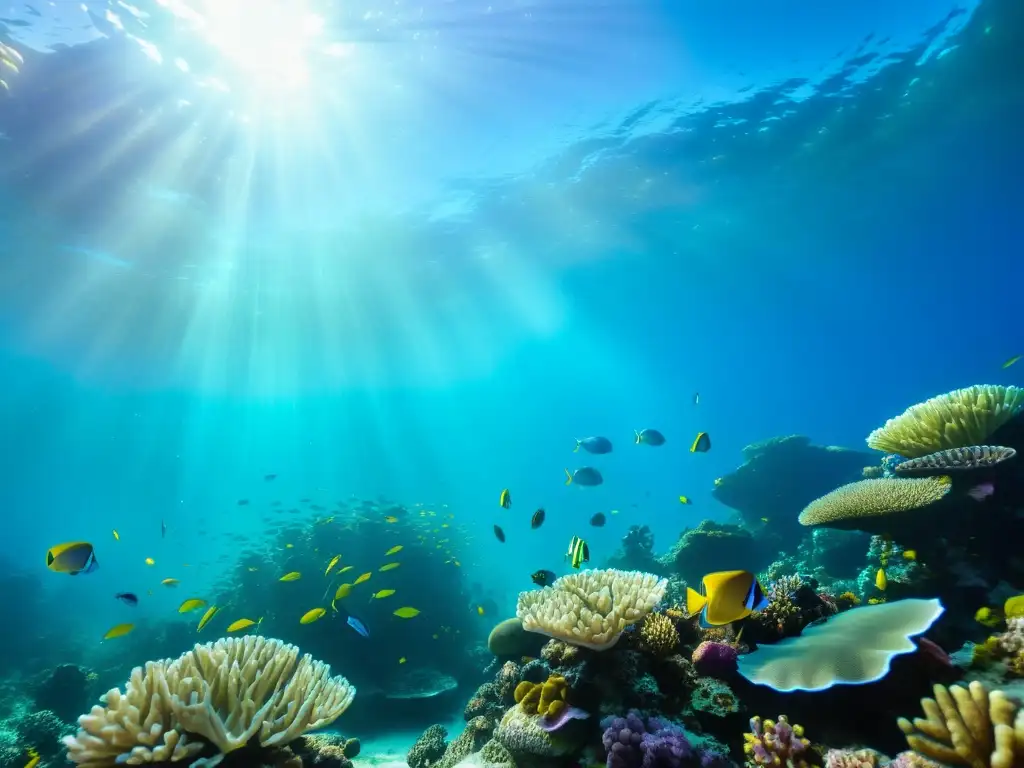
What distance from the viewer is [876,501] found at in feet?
14.6

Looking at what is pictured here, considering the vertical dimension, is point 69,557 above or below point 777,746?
above

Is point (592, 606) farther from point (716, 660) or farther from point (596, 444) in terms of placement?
point (596, 444)

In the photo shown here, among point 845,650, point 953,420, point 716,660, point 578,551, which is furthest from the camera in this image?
point 578,551

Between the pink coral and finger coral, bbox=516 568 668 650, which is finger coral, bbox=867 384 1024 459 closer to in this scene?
the pink coral

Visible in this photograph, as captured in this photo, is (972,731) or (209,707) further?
(209,707)

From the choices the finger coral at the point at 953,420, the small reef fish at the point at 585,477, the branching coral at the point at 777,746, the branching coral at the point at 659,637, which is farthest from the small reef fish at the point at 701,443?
the branching coral at the point at 777,746

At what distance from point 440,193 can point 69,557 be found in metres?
22.4

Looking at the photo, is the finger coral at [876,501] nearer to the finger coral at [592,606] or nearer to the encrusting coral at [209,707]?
the finger coral at [592,606]

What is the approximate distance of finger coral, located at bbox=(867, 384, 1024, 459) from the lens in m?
4.96

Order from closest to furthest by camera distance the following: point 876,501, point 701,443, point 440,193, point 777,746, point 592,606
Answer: point 777,746 → point 592,606 → point 876,501 → point 701,443 → point 440,193

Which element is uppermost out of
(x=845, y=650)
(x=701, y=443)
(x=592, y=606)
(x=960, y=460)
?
(x=701, y=443)

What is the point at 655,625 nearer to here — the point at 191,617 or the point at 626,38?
the point at 626,38

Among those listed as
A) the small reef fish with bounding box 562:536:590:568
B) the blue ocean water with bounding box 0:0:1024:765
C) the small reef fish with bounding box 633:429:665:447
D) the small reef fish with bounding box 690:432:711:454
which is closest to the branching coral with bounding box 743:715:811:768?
the small reef fish with bounding box 562:536:590:568

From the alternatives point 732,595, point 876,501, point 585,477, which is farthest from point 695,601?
point 585,477
